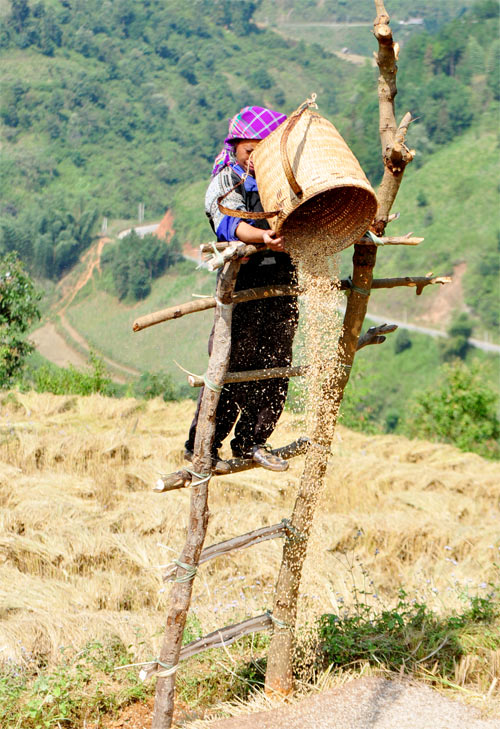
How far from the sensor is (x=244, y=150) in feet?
8.90

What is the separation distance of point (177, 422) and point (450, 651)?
553 cm

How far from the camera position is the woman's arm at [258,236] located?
244cm

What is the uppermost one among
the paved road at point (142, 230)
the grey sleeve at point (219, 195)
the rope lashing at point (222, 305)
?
the grey sleeve at point (219, 195)

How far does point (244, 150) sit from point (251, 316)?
0.54 m

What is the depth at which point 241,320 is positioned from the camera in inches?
113

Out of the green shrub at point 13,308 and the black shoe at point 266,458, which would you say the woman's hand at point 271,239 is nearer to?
the black shoe at point 266,458

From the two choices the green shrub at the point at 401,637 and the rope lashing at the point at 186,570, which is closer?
the rope lashing at the point at 186,570

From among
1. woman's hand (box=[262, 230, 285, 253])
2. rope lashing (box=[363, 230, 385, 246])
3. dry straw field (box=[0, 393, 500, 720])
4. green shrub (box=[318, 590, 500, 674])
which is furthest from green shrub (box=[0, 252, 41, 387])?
woman's hand (box=[262, 230, 285, 253])

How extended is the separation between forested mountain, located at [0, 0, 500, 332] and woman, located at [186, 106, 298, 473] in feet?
126

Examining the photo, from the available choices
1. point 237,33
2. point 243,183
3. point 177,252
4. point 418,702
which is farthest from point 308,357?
point 237,33

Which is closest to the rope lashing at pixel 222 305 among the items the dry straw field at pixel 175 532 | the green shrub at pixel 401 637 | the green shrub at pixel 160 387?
the dry straw field at pixel 175 532

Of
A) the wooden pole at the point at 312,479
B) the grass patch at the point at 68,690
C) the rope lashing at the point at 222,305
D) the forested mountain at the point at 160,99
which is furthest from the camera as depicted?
the forested mountain at the point at 160,99

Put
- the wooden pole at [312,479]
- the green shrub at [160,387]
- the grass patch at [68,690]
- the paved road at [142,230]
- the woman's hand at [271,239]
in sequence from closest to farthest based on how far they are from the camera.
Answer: the woman's hand at [271,239] < the wooden pole at [312,479] < the grass patch at [68,690] < the green shrub at [160,387] < the paved road at [142,230]

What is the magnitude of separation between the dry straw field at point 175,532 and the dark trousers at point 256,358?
0.12 metres
